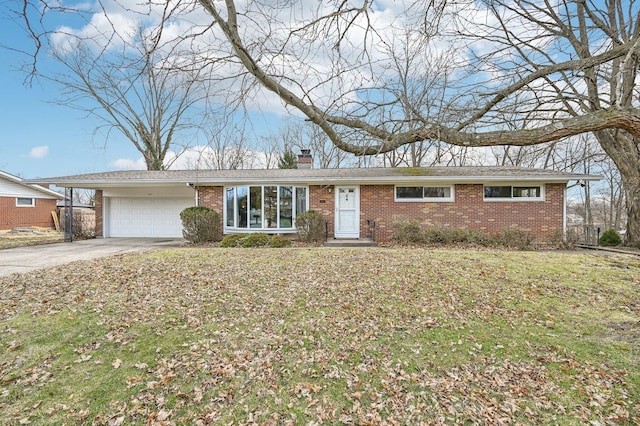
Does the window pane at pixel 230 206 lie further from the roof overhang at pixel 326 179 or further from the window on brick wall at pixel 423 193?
the window on brick wall at pixel 423 193

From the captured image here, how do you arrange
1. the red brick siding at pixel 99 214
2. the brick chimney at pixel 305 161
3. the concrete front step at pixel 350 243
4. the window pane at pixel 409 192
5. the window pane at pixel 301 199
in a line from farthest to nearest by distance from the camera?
the brick chimney at pixel 305 161 < the red brick siding at pixel 99 214 < the window pane at pixel 301 199 < the window pane at pixel 409 192 < the concrete front step at pixel 350 243

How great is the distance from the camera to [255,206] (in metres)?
13.0

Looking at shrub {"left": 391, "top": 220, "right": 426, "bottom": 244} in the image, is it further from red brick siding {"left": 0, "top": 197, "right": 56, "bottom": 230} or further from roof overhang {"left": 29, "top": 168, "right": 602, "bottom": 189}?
red brick siding {"left": 0, "top": 197, "right": 56, "bottom": 230}

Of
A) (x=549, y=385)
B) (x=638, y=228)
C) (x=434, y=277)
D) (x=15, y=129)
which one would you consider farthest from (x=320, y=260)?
(x=15, y=129)

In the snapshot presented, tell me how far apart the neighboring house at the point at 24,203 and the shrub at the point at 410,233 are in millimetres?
22784

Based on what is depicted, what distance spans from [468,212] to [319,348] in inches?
419

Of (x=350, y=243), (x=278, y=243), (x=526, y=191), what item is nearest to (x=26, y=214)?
(x=278, y=243)

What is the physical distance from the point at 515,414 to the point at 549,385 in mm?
642

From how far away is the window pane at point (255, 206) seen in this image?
12922mm

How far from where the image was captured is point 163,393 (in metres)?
2.86

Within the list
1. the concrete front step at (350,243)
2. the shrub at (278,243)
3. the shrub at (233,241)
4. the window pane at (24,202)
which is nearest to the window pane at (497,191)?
the concrete front step at (350,243)

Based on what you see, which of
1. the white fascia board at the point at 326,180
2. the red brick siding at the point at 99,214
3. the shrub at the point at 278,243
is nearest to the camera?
the shrub at the point at 278,243

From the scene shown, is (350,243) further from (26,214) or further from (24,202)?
(24,202)

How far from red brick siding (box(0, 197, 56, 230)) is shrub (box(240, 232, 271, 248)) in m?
19.4
